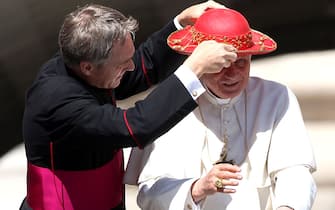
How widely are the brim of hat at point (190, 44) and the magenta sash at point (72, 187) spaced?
311 millimetres

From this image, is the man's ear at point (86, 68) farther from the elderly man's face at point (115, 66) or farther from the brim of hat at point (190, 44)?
the brim of hat at point (190, 44)

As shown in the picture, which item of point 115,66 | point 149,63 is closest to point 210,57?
point 115,66

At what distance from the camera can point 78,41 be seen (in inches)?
55.4

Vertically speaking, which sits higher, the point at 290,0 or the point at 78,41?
the point at 78,41

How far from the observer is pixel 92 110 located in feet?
4.65

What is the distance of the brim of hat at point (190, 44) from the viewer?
1475mm

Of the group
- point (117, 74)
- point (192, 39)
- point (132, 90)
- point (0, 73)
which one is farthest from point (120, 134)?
point (0, 73)

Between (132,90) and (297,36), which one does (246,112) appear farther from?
(297,36)

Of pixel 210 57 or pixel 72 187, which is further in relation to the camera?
pixel 72 187

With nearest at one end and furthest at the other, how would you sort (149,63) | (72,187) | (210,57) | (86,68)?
(210,57), (86,68), (72,187), (149,63)

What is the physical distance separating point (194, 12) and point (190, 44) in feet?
0.62

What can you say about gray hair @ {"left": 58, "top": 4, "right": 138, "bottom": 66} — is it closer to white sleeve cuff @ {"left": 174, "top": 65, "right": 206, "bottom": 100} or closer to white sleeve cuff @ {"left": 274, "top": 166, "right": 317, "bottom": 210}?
white sleeve cuff @ {"left": 174, "top": 65, "right": 206, "bottom": 100}

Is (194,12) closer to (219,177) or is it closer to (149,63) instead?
(149,63)

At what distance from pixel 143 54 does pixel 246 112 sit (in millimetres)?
335
